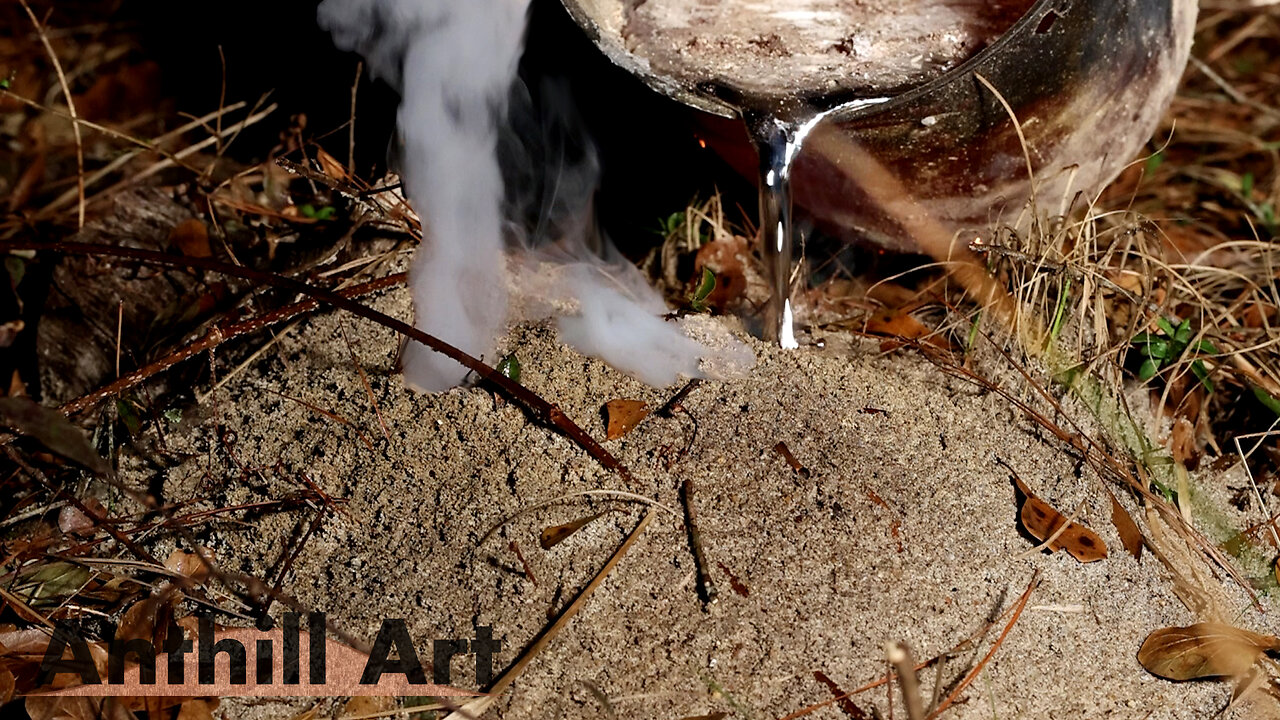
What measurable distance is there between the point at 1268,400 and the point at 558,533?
1265 millimetres

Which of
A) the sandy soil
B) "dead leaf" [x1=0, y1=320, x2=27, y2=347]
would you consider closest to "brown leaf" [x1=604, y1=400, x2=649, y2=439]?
the sandy soil

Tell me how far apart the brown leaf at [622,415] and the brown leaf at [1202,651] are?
0.79 m

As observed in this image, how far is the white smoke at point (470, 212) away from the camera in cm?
163

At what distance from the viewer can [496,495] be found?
1.46m

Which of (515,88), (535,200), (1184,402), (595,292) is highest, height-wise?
(515,88)

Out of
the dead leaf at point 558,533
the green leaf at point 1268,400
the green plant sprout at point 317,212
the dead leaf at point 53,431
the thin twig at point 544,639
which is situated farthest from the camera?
the green plant sprout at point 317,212

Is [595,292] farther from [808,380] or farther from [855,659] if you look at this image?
[855,659]

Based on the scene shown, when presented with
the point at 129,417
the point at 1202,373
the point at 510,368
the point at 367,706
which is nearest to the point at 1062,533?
the point at 1202,373

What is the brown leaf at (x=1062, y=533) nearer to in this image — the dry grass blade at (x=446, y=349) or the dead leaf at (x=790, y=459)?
the dead leaf at (x=790, y=459)

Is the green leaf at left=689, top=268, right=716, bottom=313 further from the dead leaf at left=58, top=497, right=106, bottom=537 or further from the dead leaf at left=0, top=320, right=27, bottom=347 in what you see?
the dead leaf at left=0, top=320, right=27, bottom=347

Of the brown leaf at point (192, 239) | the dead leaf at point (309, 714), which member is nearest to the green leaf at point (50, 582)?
the dead leaf at point (309, 714)

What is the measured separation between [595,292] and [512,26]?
1.93 ft

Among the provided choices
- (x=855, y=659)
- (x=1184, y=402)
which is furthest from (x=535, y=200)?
(x=1184, y=402)

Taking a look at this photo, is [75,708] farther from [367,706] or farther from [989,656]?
[989,656]
